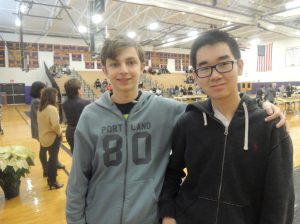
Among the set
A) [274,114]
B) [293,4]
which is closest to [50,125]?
[274,114]

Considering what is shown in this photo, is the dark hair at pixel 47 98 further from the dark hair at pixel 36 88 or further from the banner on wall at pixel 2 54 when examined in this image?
the banner on wall at pixel 2 54

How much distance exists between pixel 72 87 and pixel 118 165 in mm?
2537

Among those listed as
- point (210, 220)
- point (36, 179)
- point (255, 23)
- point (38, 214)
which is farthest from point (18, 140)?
point (255, 23)

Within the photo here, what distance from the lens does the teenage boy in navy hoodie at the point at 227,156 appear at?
109cm

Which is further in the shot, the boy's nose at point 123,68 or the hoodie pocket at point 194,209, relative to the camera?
the boy's nose at point 123,68

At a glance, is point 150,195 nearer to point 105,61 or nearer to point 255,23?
point 105,61

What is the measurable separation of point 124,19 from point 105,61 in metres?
15.2

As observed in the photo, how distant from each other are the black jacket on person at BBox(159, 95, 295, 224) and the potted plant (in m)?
2.96

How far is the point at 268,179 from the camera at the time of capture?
1.09 metres

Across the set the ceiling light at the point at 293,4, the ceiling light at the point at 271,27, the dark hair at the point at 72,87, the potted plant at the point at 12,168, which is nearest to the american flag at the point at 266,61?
the ceiling light at the point at 271,27

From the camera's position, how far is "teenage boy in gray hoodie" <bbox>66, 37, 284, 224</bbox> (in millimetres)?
1330

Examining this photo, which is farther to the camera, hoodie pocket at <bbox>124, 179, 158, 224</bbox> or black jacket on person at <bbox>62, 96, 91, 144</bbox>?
black jacket on person at <bbox>62, 96, 91, 144</bbox>

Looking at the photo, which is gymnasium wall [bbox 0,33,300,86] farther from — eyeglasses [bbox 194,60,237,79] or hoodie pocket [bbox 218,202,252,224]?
hoodie pocket [bbox 218,202,252,224]

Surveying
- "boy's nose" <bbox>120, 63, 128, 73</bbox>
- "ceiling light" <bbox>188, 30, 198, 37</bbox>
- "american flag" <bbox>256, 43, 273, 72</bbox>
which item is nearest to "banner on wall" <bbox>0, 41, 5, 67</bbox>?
"ceiling light" <bbox>188, 30, 198, 37</bbox>
